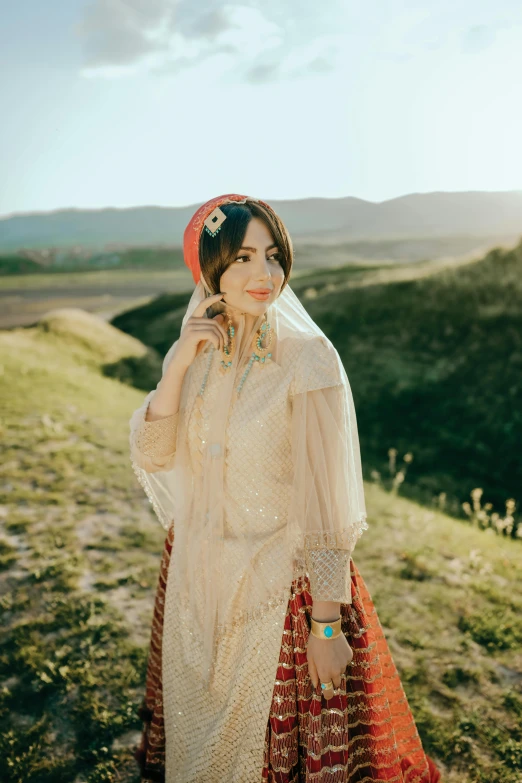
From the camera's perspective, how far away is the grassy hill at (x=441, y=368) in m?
8.82

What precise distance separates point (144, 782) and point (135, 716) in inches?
20.1

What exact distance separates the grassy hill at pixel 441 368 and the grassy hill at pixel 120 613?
2.49 meters

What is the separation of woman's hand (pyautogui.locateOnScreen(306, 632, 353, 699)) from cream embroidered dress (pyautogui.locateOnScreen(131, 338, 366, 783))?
137 millimetres

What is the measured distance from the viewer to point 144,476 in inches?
105

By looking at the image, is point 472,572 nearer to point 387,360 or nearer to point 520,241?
point 387,360

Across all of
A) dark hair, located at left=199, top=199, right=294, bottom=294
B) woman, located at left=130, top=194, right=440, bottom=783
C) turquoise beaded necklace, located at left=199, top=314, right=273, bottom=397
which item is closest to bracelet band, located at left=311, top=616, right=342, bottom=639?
woman, located at left=130, top=194, right=440, bottom=783

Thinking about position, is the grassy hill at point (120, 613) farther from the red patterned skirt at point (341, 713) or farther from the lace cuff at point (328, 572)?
the lace cuff at point (328, 572)

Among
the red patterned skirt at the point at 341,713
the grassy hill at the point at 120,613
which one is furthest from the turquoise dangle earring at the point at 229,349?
the grassy hill at the point at 120,613

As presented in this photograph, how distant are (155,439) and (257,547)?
574 mm

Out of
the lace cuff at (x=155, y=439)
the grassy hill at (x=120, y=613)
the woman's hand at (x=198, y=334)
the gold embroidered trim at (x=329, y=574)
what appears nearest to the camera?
the gold embroidered trim at (x=329, y=574)

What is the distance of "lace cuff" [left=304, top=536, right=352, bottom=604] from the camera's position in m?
1.92

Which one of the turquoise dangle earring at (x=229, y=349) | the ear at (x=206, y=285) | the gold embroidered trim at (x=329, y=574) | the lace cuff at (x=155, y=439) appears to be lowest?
the gold embroidered trim at (x=329, y=574)

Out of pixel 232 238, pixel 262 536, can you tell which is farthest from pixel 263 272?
pixel 262 536

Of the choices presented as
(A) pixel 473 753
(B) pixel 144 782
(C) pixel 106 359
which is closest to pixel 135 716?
(B) pixel 144 782
